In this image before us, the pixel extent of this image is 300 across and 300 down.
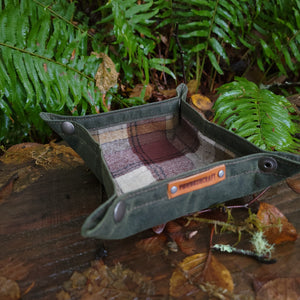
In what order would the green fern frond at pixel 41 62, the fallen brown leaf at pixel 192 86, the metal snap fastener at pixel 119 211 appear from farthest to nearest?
the fallen brown leaf at pixel 192 86 → the green fern frond at pixel 41 62 → the metal snap fastener at pixel 119 211

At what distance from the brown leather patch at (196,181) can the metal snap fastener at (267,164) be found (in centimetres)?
11

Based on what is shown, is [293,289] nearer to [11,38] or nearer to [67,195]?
[67,195]

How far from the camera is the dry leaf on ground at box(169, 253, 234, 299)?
0.62 meters

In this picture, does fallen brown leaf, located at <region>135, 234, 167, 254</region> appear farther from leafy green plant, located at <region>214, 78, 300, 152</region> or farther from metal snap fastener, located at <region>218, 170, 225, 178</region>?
leafy green plant, located at <region>214, 78, 300, 152</region>

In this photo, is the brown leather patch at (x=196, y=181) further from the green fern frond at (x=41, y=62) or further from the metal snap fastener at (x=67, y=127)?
the green fern frond at (x=41, y=62)

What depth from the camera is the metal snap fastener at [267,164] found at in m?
0.73

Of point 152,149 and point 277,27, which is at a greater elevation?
point 277,27

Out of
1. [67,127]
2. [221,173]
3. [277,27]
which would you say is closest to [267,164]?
[221,173]

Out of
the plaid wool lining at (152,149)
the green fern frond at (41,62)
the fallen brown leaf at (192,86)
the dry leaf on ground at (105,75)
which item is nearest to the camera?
the plaid wool lining at (152,149)

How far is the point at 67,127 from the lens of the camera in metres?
0.85

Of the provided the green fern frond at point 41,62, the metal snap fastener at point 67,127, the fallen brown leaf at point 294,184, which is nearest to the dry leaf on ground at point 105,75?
the green fern frond at point 41,62

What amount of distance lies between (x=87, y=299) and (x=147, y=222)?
21cm

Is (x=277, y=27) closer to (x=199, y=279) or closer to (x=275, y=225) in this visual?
(x=275, y=225)

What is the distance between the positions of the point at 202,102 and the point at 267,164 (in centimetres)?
66
